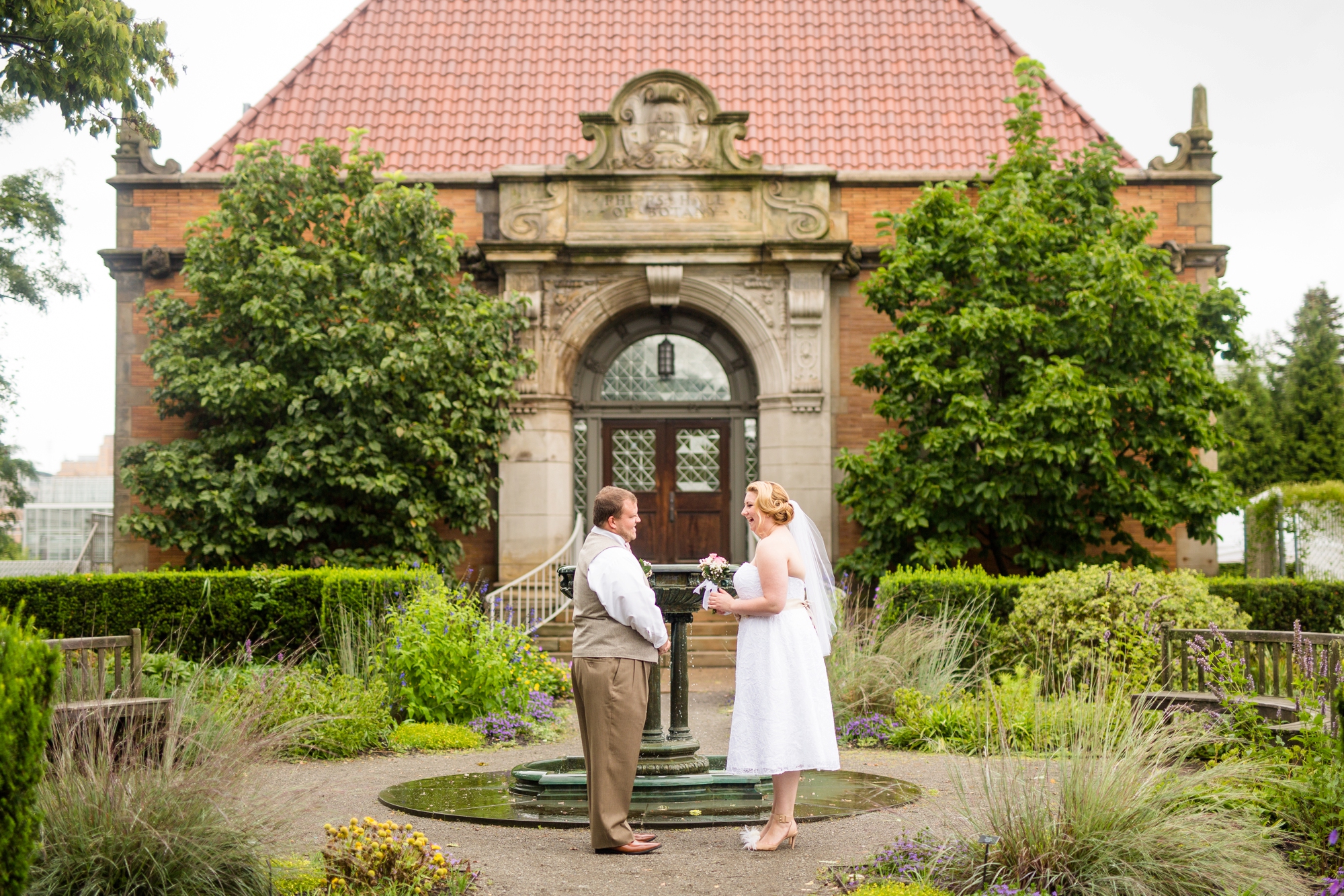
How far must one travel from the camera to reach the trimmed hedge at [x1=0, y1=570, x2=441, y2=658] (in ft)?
36.6

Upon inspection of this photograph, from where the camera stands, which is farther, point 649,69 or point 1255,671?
point 649,69

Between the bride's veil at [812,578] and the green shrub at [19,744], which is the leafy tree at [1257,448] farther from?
the green shrub at [19,744]

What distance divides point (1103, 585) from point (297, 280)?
943cm

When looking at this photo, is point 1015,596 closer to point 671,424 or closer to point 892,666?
point 892,666

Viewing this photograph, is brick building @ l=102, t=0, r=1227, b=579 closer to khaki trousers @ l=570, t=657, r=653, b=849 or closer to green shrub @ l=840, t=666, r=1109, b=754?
green shrub @ l=840, t=666, r=1109, b=754

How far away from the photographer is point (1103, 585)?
10.7 metres

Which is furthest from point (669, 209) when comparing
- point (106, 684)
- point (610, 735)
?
point (610, 735)

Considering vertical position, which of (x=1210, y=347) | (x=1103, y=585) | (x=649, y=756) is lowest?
(x=649, y=756)

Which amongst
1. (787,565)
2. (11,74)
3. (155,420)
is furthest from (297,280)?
(787,565)

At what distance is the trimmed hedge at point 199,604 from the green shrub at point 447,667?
2.79ft

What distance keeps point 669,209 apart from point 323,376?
517 centimetres

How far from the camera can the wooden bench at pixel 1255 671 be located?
7078mm

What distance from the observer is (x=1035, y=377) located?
47.3 ft

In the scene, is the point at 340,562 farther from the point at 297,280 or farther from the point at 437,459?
the point at 297,280
